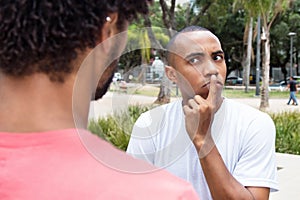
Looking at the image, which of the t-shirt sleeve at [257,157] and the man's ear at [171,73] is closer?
the man's ear at [171,73]

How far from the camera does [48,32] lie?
74 cm

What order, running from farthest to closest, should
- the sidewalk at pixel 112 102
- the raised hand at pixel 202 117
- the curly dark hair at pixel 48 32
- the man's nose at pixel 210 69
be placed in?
the man's nose at pixel 210 69 < the raised hand at pixel 202 117 < the sidewalk at pixel 112 102 < the curly dark hair at pixel 48 32

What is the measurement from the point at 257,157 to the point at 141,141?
569 millimetres

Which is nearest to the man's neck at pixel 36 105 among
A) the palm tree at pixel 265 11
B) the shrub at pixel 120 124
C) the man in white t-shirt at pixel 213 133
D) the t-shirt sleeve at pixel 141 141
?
the shrub at pixel 120 124

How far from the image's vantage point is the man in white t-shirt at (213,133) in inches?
55.8

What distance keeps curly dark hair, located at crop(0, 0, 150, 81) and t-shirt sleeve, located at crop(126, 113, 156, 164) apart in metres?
0.34

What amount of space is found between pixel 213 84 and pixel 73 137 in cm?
85

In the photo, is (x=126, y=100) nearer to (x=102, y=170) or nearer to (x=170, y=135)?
(x=102, y=170)

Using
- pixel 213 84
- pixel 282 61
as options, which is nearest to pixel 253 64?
pixel 282 61

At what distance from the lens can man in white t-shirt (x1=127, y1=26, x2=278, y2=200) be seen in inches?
55.8

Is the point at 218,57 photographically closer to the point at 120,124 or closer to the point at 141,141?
the point at 141,141

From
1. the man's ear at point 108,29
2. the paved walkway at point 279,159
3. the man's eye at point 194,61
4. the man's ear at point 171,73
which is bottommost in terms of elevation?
the paved walkway at point 279,159

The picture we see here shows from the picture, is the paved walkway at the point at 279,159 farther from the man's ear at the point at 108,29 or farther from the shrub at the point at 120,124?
the man's ear at the point at 108,29

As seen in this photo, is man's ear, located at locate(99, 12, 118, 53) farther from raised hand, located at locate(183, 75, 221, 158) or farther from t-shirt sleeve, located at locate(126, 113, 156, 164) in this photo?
raised hand, located at locate(183, 75, 221, 158)
